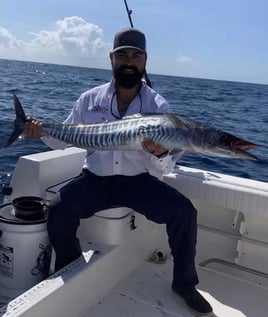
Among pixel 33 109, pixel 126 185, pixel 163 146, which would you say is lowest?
pixel 33 109

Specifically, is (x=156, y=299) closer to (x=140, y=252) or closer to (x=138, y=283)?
(x=138, y=283)

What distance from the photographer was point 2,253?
2643 millimetres

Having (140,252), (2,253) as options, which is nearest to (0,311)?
(2,253)

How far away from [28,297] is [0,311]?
18cm

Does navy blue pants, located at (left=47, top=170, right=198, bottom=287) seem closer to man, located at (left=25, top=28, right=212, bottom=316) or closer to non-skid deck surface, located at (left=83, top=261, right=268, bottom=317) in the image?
man, located at (left=25, top=28, right=212, bottom=316)

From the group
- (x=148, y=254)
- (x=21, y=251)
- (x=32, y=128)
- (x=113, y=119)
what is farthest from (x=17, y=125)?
(x=148, y=254)

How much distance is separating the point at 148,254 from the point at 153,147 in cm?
120

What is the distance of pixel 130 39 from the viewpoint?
3.00 metres

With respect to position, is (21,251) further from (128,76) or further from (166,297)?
(128,76)

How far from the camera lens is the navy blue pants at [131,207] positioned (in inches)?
105

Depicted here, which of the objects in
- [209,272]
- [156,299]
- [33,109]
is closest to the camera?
[156,299]

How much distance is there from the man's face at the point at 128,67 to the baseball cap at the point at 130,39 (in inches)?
1.0

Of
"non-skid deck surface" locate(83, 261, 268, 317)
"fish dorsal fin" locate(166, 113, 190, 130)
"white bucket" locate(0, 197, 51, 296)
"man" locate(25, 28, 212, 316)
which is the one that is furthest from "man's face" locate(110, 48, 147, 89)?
"non-skid deck surface" locate(83, 261, 268, 317)

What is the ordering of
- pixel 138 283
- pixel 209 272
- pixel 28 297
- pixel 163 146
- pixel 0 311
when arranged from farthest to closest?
pixel 209 272, pixel 138 283, pixel 163 146, pixel 28 297, pixel 0 311
